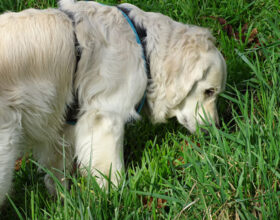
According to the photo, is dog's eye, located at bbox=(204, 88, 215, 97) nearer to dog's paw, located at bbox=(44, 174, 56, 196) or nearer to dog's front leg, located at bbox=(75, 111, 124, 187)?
dog's front leg, located at bbox=(75, 111, 124, 187)

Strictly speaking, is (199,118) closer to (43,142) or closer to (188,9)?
(43,142)

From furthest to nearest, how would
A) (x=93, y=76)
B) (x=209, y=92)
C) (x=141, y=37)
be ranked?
1. (x=209, y=92)
2. (x=141, y=37)
3. (x=93, y=76)

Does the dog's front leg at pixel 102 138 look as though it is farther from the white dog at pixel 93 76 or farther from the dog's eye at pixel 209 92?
the dog's eye at pixel 209 92

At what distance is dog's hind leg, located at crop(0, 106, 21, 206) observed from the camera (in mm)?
2574

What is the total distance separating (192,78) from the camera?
3211 millimetres

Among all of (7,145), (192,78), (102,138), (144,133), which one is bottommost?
(144,133)

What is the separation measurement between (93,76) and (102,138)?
43cm

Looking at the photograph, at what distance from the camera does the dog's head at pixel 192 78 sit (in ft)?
10.5

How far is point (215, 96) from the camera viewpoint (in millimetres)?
3428

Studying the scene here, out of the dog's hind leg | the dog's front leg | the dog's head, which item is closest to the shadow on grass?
the dog's head

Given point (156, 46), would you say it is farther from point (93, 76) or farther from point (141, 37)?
point (93, 76)

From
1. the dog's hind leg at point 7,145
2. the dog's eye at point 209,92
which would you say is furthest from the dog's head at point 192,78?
the dog's hind leg at point 7,145

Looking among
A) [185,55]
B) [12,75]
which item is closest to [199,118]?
[185,55]

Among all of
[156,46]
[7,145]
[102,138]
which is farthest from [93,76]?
[7,145]
